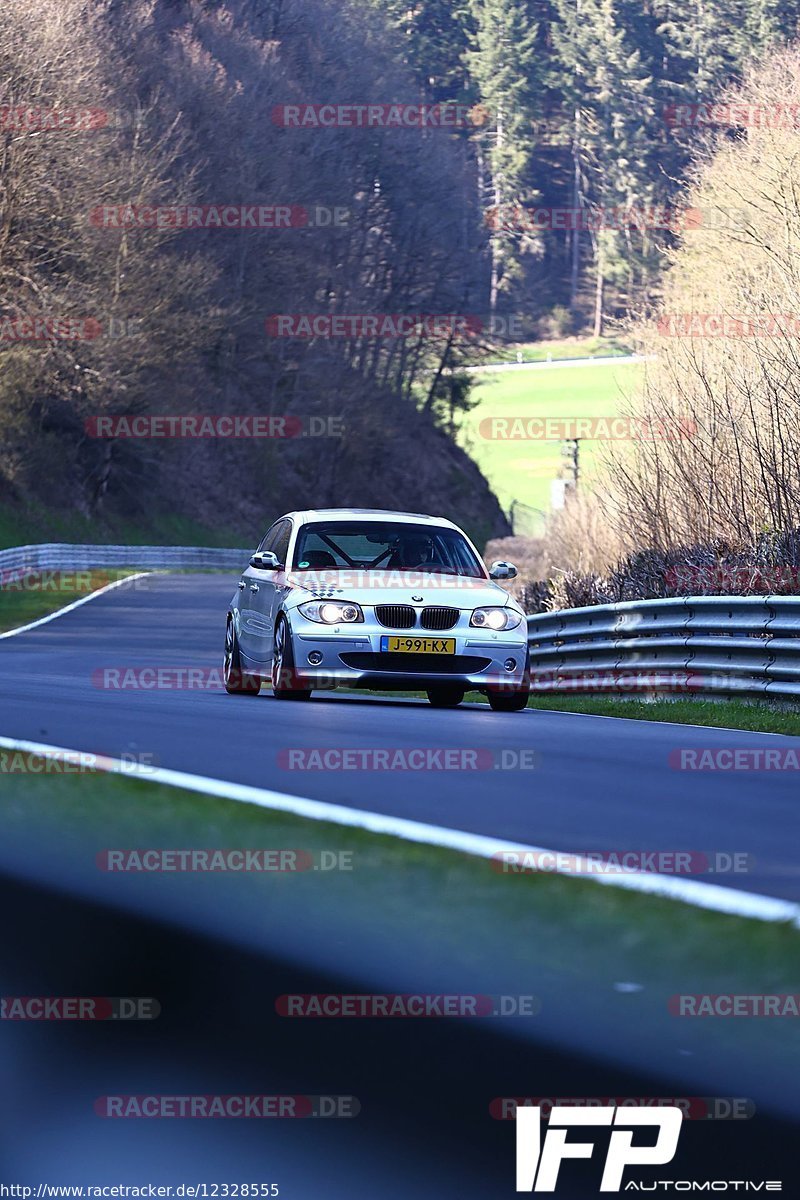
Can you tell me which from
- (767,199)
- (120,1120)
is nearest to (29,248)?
(767,199)

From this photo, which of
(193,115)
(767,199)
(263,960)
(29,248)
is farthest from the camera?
(193,115)

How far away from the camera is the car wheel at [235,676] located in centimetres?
1733

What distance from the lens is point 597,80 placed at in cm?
14425

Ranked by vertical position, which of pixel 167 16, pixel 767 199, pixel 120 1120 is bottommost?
pixel 120 1120

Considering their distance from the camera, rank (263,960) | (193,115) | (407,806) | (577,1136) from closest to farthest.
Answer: (577,1136), (263,960), (407,806), (193,115)

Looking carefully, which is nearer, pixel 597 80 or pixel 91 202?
pixel 91 202

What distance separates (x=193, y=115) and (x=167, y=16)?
12.7 metres

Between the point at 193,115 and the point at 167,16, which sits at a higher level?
the point at 167,16

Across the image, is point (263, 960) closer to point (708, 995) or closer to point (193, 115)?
point (708, 995)

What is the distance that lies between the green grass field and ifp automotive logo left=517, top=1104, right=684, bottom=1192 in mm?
98779
